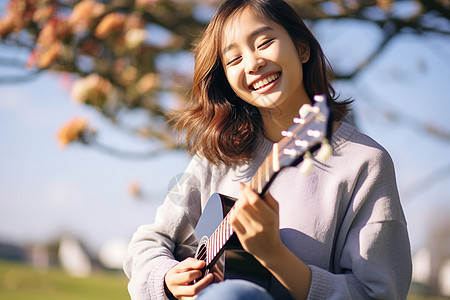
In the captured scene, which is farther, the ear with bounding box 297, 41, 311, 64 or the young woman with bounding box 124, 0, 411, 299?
the ear with bounding box 297, 41, 311, 64

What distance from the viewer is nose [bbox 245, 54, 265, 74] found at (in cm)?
110

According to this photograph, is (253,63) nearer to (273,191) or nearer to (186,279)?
(273,191)

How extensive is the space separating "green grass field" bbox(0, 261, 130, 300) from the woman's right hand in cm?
542

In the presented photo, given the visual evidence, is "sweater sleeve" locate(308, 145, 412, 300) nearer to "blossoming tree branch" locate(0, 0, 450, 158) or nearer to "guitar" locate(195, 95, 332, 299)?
"guitar" locate(195, 95, 332, 299)

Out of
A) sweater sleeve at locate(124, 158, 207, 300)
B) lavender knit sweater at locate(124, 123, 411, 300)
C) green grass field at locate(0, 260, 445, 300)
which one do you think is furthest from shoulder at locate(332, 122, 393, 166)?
green grass field at locate(0, 260, 445, 300)

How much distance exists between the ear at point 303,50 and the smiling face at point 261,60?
0.04 metres

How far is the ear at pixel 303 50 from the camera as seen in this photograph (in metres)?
1.22

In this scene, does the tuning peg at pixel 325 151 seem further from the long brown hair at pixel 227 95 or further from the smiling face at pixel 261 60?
the long brown hair at pixel 227 95

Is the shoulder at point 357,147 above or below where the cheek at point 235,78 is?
below

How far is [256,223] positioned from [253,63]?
1.26 feet

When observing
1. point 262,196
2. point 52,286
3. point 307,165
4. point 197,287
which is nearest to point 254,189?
point 262,196

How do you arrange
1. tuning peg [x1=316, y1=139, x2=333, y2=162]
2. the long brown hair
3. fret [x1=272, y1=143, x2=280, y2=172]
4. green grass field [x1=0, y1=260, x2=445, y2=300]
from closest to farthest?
tuning peg [x1=316, y1=139, x2=333, y2=162]
fret [x1=272, y1=143, x2=280, y2=172]
the long brown hair
green grass field [x1=0, y1=260, x2=445, y2=300]

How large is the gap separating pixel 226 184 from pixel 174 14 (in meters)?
1.78

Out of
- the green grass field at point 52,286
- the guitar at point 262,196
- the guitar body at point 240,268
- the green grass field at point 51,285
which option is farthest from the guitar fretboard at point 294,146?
the green grass field at point 51,285
